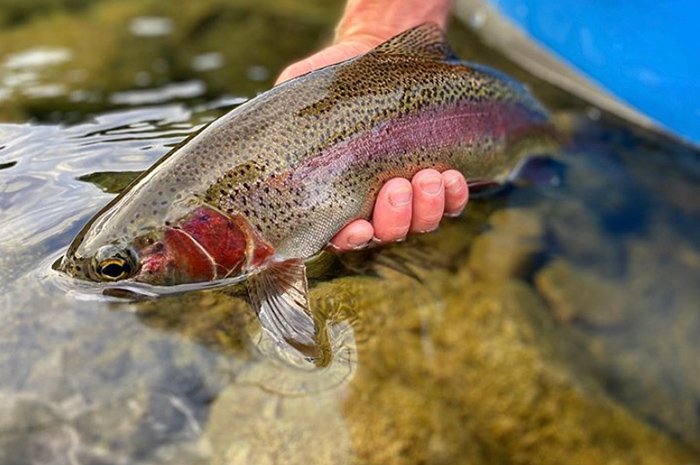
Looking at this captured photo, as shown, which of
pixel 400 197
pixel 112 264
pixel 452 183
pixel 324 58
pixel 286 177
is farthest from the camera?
pixel 324 58

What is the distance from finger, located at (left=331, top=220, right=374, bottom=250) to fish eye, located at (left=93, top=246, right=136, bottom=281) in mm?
800

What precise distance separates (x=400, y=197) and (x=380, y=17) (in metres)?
1.33

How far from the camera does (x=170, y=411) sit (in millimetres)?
1966

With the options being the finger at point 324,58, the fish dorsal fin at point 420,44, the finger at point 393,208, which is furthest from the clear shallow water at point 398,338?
the fish dorsal fin at point 420,44

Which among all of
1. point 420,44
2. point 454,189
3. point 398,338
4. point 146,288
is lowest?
point 398,338

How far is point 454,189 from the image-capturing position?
2.67m

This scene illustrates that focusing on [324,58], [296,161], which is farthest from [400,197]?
[324,58]

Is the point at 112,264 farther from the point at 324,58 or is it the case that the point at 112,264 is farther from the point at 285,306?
the point at 324,58

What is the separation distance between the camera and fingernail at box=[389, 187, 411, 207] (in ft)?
8.07

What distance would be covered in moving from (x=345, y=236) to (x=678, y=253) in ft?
6.02

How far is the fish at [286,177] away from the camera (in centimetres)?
212

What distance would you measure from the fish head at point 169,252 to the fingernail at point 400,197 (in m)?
0.56

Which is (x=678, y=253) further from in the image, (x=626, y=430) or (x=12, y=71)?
(x=12, y=71)

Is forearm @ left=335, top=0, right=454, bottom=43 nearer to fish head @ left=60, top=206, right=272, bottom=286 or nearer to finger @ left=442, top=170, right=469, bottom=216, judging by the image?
finger @ left=442, top=170, right=469, bottom=216
